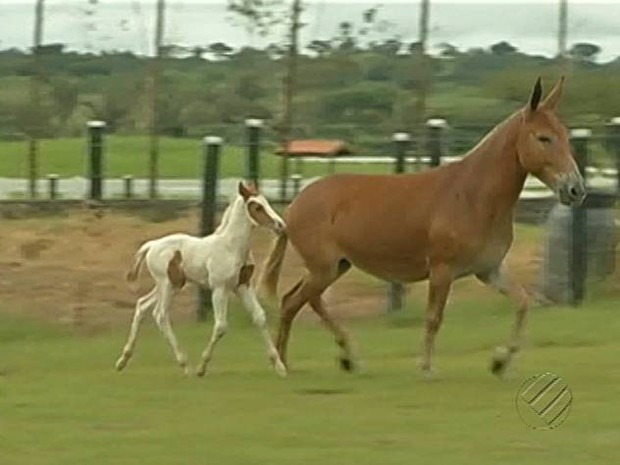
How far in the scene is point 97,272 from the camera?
73.3 feet

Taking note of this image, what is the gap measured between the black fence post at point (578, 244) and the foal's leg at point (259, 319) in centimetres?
605

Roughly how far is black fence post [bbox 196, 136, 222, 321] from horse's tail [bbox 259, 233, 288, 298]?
117 inches

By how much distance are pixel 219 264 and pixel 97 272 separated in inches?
316

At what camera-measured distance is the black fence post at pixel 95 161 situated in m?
25.5

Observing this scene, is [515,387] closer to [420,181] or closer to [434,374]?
[434,374]

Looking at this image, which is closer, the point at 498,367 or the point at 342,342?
the point at 498,367

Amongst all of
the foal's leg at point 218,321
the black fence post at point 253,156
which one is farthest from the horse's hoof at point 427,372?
the black fence post at point 253,156

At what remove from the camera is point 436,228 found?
14484 millimetres

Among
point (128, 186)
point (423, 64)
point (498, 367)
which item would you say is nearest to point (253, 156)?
point (128, 186)

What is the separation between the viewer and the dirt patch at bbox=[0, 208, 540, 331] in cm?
1983

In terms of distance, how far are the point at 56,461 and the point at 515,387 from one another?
4.30m

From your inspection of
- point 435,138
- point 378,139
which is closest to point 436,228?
point 435,138

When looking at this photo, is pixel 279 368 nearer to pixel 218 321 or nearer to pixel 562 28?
pixel 218 321

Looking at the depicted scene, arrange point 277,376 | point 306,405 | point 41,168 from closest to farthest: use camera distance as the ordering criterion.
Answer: point 306,405 < point 277,376 < point 41,168
